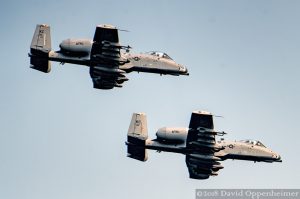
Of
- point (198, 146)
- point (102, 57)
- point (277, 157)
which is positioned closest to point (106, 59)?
point (102, 57)

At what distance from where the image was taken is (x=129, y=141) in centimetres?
9862

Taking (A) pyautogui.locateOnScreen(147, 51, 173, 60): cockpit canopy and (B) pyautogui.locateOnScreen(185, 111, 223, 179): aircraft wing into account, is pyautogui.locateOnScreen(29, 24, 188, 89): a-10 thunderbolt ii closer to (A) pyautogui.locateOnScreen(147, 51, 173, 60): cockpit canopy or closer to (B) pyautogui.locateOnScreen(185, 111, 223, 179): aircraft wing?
(A) pyautogui.locateOnScreen(147, 51, 173, 60): cockpit canopy

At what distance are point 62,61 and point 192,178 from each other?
23244mm

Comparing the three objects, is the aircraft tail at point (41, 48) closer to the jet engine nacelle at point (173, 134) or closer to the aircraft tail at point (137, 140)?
the aircraft tail at point (137, 140)

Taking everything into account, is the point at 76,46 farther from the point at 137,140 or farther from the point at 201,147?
the point at 201,147

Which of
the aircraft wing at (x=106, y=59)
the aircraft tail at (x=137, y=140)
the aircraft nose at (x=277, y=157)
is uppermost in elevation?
the aircraft wing at (x=106, y=59)

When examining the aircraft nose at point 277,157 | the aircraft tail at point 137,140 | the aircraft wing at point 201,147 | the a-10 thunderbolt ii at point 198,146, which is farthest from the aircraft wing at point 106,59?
the aircraft nose at point 277,157

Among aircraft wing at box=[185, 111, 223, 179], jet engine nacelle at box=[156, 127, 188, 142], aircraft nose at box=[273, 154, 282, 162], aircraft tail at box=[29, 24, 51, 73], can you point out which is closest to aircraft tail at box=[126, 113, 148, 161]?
jet engine nacelle at box=[156, 127, 188, 142]

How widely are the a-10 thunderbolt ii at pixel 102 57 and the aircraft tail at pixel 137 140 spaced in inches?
239

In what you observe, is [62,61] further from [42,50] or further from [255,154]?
[255,154]

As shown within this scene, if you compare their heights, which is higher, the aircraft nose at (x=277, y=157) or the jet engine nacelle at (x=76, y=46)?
the jet engine nacelle at (x=76, y=46)

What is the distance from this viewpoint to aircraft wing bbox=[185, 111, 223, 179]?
311 ft

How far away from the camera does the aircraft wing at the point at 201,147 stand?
94.9m

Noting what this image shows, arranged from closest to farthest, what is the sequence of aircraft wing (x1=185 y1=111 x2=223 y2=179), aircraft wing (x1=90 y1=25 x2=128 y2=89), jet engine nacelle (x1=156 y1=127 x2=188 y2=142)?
aircraft wing (x1=90 y1=25 x2=128 y2=89), aircraft wing (x1=185 y1=111 x2=223 y2=179), jet engine nacelle (x1=156 y1=127 x2=188 y2=142)
